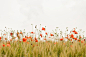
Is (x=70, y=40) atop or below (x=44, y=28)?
below

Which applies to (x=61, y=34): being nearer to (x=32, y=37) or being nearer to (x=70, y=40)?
(x=70, y=40)

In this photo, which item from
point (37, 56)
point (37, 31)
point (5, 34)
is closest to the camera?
point (37, 56)

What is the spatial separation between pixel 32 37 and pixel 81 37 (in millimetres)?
1595

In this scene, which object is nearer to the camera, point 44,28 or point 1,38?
point 44,28

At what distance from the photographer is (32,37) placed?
11.1 ft

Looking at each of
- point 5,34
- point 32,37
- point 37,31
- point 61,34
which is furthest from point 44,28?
point 5,34

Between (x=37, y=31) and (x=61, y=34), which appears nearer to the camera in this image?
(x=37, y=31)

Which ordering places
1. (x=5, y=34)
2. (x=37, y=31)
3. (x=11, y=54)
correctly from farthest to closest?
1. (x=5, y=34)
2. (x=37, y=31)
3. (x=11, y=54)

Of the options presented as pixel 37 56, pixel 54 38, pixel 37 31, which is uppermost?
pixel 37 31

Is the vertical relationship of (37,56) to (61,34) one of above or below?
below

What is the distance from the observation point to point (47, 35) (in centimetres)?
362

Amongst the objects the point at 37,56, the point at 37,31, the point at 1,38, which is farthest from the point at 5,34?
the point at 37,56

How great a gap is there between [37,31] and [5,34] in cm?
104

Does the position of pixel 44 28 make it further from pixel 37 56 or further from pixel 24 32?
pixel 37 56
